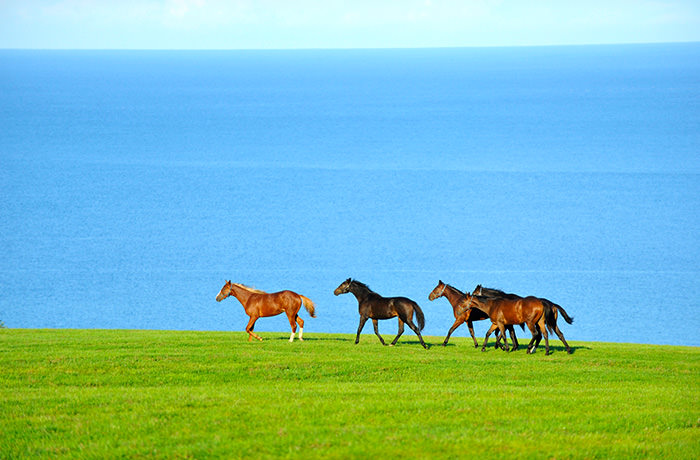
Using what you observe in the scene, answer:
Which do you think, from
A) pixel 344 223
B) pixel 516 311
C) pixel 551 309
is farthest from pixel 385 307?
pixel 344 223

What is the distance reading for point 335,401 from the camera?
13695 mm

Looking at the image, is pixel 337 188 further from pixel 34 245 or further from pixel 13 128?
pixel 13 128

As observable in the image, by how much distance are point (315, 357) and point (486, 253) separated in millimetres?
65107

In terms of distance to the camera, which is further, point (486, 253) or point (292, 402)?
point (486, 253)

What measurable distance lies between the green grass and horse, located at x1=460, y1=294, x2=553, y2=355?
638mm

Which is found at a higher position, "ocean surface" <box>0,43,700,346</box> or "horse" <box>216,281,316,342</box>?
"ocean surface" <box>0,43,700,346</box>

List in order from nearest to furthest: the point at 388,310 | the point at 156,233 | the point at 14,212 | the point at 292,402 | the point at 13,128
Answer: the point at 292,402 < the point at 388,310 < the point at 156,233 < the point at 14,212 < the point at 13,128

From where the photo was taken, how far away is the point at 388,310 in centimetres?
1988

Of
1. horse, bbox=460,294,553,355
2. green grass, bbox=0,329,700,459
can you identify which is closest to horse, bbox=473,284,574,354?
horse, bbox=460,294,553,355

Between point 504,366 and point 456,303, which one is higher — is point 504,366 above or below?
below

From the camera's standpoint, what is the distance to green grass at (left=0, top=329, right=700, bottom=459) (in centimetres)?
1145

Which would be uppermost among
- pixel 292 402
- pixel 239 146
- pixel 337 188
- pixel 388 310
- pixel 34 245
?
pixel 239 146

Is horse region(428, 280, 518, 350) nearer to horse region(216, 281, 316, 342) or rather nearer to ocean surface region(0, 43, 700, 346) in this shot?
horse region(216, 281, 316, 342)

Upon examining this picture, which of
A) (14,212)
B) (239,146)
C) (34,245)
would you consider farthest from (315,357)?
(239,146)
